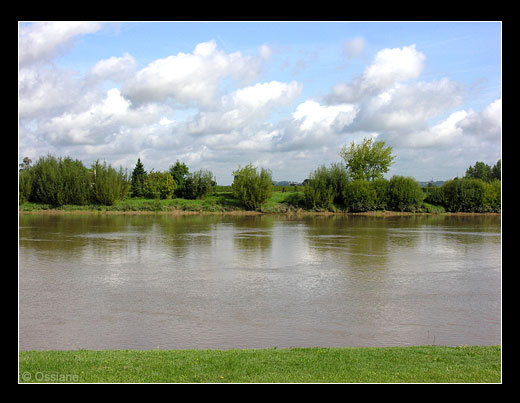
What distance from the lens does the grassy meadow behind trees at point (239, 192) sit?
45.2m

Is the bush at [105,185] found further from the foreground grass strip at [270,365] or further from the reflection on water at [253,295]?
the foreground grass strip at [270,365]

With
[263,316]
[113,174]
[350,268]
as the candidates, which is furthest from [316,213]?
[263,316]

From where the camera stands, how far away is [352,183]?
160 feet

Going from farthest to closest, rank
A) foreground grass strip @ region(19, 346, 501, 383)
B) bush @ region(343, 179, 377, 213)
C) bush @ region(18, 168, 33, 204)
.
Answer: bush @ region(343, 179, 377, 213)
bush @ region(18, 168, 33, 204)
foreground grass strip @ region(19, 346, 501, 383)

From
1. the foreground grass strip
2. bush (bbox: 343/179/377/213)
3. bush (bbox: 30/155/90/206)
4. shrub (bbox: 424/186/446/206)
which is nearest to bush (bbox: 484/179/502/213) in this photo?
shrub (bbox: 424/186/446/206)

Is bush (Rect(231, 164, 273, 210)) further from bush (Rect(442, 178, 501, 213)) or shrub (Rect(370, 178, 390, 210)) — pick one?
bush (Rect(442, 178, 501, 213))

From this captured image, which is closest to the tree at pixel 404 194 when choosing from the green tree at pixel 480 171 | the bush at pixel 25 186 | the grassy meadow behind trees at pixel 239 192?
the grassy meadow behind trees at pixel 239 192

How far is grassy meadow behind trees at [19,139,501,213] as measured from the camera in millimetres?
45250

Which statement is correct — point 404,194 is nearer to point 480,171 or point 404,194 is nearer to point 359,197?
point 359,197

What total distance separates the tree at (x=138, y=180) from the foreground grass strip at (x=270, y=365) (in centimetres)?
4648

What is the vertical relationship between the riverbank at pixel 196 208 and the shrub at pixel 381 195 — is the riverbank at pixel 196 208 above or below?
below

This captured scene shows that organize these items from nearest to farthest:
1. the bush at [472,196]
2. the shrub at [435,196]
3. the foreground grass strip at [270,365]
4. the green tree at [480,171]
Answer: the foreground grass strip at [270,365] < the bush at [472,196] < the shrub at [435,196] < the green tree at [480,171]

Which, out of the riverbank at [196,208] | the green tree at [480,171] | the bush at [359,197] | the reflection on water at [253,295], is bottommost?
the reflection on water at [253,295]

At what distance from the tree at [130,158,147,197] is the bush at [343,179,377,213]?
21.8 m
